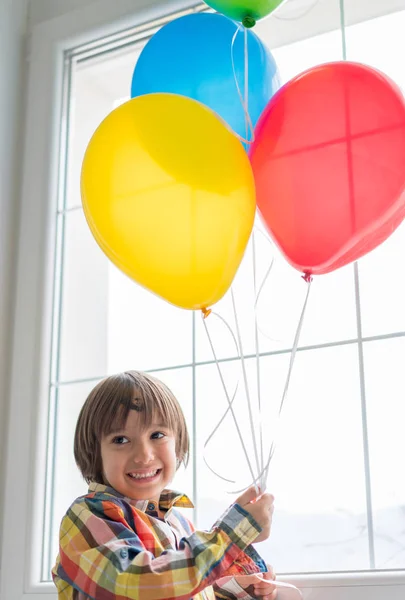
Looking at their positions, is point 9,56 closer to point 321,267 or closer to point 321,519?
point 321,267

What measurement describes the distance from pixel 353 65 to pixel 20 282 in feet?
3.36

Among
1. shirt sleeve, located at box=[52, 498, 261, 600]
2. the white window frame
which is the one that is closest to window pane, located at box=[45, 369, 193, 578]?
the white window frame

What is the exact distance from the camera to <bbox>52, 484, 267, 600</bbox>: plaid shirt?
1234mm

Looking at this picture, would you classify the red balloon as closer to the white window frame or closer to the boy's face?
the boy's face

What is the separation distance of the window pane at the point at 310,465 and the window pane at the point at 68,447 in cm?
11

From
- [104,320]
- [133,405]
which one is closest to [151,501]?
[133,405]

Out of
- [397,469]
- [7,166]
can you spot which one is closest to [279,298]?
[397,469]

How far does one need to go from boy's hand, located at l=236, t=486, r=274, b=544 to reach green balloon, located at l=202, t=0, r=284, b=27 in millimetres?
766

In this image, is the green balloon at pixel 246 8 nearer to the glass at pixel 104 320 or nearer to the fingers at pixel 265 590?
the glass at pixel 104 320

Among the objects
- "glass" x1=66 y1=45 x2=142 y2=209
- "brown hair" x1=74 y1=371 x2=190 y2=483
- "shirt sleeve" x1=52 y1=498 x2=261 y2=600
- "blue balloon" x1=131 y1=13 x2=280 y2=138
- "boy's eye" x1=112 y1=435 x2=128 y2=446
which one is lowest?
"shirt sleeve" x1=52 y1=498 x2=261 y2=600

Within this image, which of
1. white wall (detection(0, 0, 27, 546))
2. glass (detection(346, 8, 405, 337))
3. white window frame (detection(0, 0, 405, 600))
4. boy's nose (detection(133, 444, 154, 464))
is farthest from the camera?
white wall (detection(0, 0, 27, 546))

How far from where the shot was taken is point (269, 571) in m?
1.47

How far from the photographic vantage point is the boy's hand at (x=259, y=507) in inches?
51.1

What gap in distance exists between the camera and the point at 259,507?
1302 millimetres
